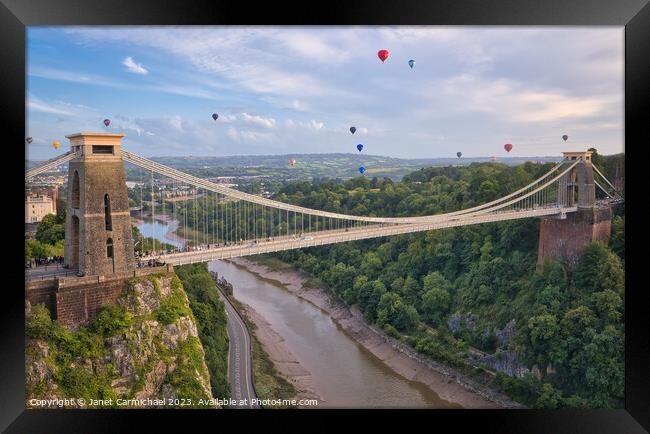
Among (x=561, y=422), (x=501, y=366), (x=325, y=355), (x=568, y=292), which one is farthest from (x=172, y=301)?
(x=568, y=292)

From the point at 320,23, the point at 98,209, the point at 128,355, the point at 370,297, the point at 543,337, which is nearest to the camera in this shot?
the point at 320,23

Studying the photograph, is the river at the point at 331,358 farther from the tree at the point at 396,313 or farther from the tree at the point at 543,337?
Result: the tree at the point at 543,337

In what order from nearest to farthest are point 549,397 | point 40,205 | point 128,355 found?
point 128,355 < point 40,205 < point 549,397

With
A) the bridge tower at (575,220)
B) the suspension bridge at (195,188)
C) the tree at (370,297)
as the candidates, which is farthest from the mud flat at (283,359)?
the bridge tower at (575,220)

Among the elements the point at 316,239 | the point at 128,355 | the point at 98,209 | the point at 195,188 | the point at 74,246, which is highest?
the point at 195,188

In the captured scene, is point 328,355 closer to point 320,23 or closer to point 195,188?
point 195,188

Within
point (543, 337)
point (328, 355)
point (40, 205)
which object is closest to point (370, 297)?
point (328, 355)
